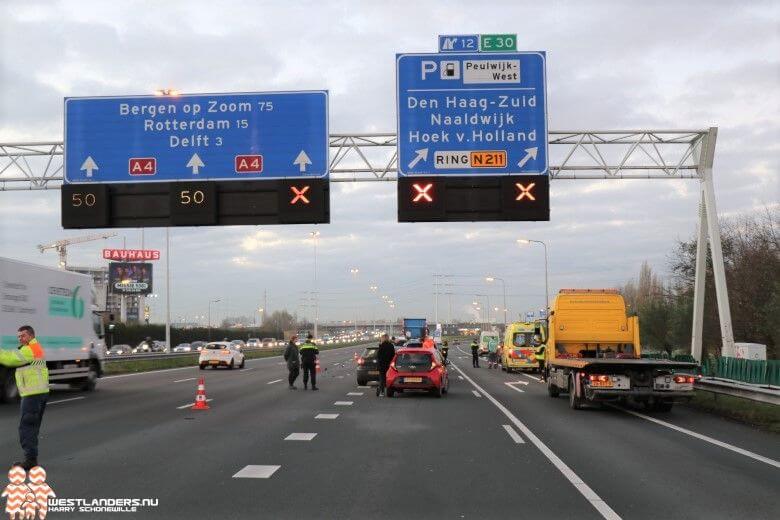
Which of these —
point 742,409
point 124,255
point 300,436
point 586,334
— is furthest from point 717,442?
point 124,255

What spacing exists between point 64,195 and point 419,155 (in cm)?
984

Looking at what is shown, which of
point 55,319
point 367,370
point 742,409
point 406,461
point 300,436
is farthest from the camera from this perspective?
point 367,370

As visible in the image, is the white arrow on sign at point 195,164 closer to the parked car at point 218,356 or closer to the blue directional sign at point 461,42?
the blue directional sign at point 461,42

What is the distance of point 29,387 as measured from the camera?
9.44 m

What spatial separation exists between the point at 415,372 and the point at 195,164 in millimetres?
8322

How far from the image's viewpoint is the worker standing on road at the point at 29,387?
9.16 meters

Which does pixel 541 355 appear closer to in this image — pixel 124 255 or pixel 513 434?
pixel 513 434

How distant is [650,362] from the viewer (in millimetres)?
16688

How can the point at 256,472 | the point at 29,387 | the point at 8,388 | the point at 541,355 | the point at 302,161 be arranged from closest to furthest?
1. the point at 29,387
2. the point at 256,472
3. the point at 8,388
4. the point at 302,161
5. the point at 541,355

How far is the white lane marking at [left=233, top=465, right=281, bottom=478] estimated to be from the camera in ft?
30.5

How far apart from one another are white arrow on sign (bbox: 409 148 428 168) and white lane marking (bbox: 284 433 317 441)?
9.33m

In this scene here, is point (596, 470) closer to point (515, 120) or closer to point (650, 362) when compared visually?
point (650, 362)

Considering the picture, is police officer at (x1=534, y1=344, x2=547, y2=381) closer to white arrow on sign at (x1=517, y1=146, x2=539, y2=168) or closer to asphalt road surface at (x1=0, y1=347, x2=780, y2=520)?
asphalt road surface at (x1=0, y1=347, x2=780, y2=520)

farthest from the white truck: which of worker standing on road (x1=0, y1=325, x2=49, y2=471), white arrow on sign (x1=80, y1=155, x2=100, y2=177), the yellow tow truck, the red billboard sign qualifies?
the red billboard sign
